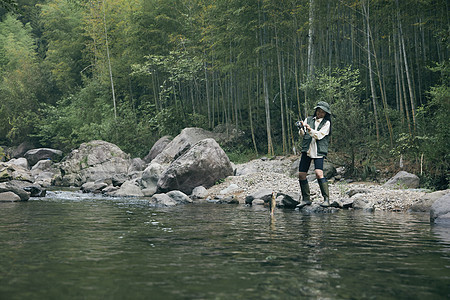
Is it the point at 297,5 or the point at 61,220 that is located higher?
the point at 297,5

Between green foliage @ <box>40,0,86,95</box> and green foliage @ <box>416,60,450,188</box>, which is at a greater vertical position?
green foliage @ <box>40,0,86,95</box>

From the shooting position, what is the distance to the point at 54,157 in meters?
25.5

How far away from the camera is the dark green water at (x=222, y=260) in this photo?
7.79 feet

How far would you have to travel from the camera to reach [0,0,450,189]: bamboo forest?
37.8 ft

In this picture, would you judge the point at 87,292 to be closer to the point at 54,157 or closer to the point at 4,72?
the point at 54,157

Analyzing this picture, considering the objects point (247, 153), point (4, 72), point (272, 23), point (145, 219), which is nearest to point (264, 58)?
point (272, 23)

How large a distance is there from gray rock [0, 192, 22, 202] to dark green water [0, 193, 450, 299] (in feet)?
12.6

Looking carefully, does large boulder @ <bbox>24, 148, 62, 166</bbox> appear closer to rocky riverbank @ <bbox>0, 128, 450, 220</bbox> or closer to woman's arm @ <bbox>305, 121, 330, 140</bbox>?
rocky riverbank @ <bbox>0, 128, 450, 220</bbox>

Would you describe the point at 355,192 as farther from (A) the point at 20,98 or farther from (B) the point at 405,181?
(A) the point at 20,98

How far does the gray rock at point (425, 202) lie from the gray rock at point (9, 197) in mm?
7847

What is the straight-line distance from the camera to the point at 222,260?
320 centimetres

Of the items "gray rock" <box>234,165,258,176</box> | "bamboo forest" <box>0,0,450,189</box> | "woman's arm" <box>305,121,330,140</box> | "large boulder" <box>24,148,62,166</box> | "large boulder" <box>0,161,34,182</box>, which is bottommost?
"gray rock" <box>234,165,258,176</box>

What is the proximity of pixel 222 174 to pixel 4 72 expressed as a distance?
29242mm

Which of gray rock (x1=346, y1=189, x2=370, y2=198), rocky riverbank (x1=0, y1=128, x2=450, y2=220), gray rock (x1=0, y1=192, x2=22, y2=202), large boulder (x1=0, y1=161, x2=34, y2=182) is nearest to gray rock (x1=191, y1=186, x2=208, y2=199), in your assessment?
rocky riverbank (x1=0, y1=128, x2=450, y2=220)
